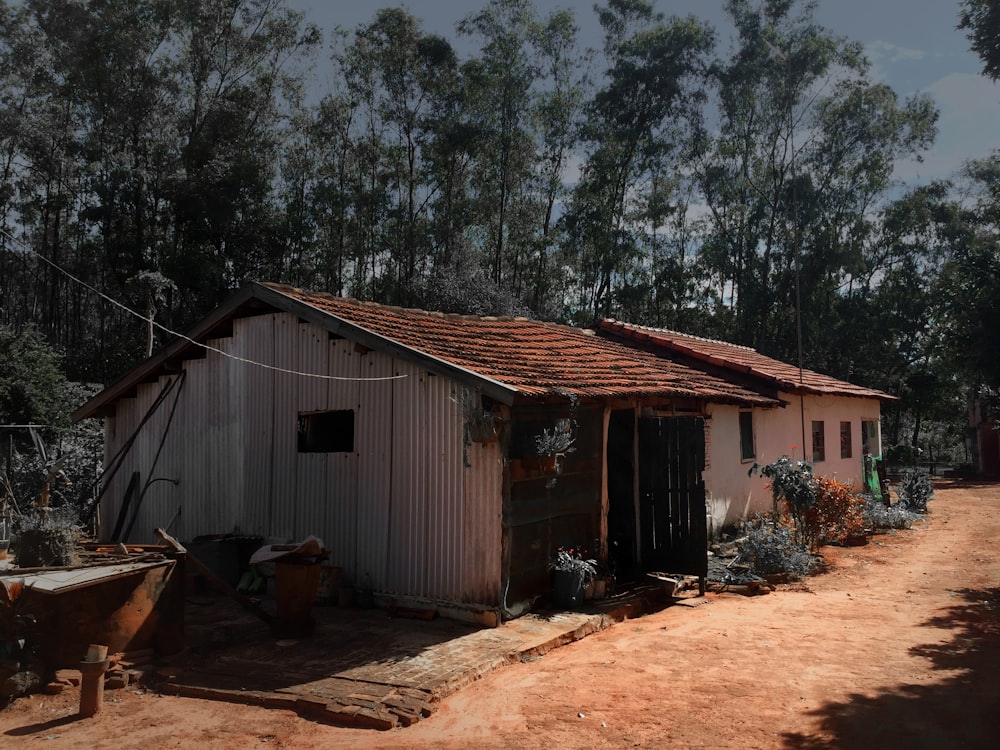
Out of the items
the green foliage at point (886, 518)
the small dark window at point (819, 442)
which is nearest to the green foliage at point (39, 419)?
the small dark window at point (819, 442)

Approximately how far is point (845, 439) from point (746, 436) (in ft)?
20.0

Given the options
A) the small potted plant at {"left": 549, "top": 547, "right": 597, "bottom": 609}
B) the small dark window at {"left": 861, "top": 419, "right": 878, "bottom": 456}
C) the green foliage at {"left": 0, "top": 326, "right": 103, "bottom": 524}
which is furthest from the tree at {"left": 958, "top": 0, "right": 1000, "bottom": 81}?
the green foliage at {"left": 0, "top": 326, "right": 103, "bottom": 524}

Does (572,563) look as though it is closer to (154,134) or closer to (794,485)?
(794,485)

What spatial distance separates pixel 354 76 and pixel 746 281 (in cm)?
1988

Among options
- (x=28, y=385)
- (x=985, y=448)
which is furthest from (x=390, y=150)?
(x=985, y=448)

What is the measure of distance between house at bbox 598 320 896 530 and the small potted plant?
4.88m

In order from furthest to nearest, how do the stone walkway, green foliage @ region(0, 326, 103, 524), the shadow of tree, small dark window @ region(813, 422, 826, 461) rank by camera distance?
small dark window @ region(813, 422, 826, 461) → green foliage @ region(0, 326, 103, 524) → the stone walkway → the shadow of tree

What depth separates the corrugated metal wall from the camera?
26.8 ft

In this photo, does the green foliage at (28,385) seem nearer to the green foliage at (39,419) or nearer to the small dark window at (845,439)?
the green foliage at (39,419)

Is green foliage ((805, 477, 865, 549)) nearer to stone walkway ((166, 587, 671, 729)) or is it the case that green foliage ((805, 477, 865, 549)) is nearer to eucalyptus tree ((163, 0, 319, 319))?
stone walkway ((166, 587, 671, 729))

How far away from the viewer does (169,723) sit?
5629 mm

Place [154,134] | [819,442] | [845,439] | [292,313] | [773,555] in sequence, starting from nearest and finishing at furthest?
[292,313], [773,555], [819,442], [845,439], [154,134]

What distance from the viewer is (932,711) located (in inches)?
215

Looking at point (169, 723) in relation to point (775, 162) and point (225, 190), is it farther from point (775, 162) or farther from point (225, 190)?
point (775, 162)
